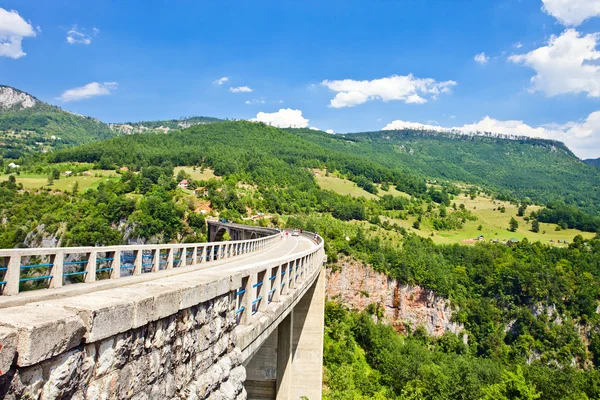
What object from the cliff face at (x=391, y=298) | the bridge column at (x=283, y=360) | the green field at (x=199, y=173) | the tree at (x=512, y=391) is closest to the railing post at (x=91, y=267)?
the bridge column at (x=283, y=360)

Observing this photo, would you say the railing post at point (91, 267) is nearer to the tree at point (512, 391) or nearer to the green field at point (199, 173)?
the tree at point (512, 391)

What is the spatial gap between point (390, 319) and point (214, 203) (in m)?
51.1

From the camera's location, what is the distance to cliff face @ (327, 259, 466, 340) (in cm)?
6881

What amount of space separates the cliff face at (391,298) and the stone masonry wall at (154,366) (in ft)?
206

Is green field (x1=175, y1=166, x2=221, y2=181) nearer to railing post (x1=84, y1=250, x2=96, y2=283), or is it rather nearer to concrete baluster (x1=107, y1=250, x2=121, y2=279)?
concrete baluster (x1=107, y1=250, x2=121, y2=279)

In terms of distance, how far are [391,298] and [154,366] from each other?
239ft

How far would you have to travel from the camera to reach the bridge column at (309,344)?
2406 cm

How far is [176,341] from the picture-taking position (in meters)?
4.52

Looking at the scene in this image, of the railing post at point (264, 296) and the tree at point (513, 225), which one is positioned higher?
the railing post at point (264, 296)

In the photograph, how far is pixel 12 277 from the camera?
768 centimetres

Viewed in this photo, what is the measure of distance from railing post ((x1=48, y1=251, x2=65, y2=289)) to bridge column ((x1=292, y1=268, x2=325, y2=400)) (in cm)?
1702

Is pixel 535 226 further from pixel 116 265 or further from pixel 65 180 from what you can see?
pixel 116 265

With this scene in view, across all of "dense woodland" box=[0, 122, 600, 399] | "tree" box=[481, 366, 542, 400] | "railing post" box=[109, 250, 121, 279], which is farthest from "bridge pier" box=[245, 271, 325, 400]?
"tree" box=[481, 366, 542, 400]

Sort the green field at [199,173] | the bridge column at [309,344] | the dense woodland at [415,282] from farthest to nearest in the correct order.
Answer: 1. the green field at [199,173]
2. the dense woodland at [415,282]
3. the bridge column at [309,344]
